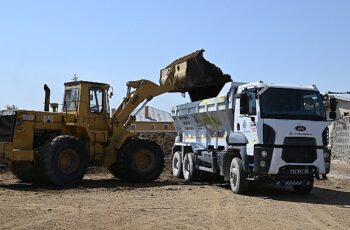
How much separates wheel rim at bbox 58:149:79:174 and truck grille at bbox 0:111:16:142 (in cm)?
157

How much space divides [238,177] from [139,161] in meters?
4.66

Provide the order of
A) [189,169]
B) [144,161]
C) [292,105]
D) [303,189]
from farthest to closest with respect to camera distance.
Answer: [189,169] → [144,161] → [303,189] → [292,105]

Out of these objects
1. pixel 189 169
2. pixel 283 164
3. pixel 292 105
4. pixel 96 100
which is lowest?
pixel 189 169

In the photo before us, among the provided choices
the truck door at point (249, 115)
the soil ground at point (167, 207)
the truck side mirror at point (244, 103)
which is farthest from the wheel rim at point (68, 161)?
the truck side mirror at point (244, 103)

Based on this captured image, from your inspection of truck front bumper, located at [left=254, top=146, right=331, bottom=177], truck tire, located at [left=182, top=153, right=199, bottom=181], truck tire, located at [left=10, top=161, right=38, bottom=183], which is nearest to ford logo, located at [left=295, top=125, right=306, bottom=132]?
truck front bumper, located at [left=254, top=146, right=331, bottom=177]

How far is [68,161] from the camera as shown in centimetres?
1584

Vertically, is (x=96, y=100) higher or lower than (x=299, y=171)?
higher

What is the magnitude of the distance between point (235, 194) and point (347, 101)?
2039cm

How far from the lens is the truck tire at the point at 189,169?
18.0m

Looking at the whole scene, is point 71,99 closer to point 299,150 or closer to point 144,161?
point 144,161

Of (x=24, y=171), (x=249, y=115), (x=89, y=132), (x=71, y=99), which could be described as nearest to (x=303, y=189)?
(x=249, y=115)

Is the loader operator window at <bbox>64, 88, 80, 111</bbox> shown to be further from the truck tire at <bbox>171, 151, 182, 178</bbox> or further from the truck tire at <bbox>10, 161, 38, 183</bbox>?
the truck tire at <bbox>171, 151, 182, 178</bbox>

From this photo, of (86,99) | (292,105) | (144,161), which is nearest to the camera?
(292,105)

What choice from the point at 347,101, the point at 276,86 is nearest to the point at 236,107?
the point at 276,86
